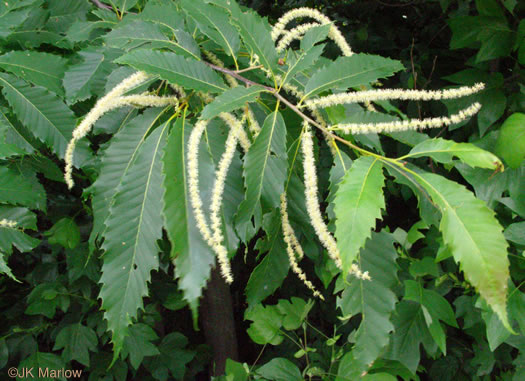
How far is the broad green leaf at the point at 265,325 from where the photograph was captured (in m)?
1.65

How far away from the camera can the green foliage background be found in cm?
79

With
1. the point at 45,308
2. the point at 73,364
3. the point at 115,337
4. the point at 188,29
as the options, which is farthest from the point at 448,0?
the point at 73,364

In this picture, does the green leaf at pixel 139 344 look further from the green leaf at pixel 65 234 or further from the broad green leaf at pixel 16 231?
the broad green leaf at pixel 16 231

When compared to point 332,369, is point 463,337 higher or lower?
lower

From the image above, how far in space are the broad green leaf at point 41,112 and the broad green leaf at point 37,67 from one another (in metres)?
0.03

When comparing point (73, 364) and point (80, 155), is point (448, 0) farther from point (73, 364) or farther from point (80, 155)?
point (73, 364)

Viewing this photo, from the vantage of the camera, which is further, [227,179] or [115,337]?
[227,179]

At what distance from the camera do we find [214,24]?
0.95 metres

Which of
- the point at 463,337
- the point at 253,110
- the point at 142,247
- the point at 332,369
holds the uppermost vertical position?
the point at 253,110

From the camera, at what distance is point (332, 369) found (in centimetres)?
166

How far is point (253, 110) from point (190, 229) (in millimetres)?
381

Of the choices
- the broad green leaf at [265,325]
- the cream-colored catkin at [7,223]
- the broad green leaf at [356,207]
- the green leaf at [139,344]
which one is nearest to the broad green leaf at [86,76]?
the cream-colored catkin at [7,223]

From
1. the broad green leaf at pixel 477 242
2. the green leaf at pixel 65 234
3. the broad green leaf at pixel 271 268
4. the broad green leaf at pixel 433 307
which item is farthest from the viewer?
the green leaf at pixel 65 234

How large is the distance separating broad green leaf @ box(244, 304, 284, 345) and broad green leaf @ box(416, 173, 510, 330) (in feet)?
3.70
